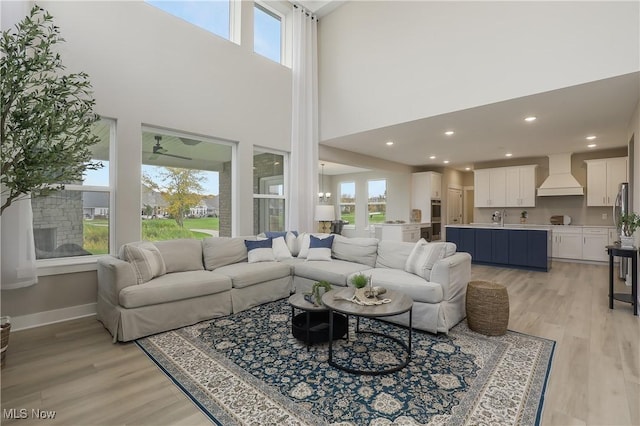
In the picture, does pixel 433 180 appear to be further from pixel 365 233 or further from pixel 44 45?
pixel 44 45

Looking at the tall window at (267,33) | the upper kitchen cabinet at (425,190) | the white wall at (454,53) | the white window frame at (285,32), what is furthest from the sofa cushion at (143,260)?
the upper kitchen cabinet at (425,190)

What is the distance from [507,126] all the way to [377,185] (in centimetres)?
592

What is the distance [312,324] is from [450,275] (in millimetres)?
1466

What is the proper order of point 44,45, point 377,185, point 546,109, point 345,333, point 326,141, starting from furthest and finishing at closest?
1. point 377,185
2. point 326,141
3. point 546,109
4. point 345,333
5. point 44,45

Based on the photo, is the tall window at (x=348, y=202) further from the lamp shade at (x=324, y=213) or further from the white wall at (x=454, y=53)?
the lamp shade at (x=324, y=213)

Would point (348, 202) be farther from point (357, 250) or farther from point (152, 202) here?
point (152, 202)

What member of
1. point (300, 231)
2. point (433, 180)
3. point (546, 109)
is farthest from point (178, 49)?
point (433, 180)

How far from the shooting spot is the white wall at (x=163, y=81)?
3561mm

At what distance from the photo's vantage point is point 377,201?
1080cm

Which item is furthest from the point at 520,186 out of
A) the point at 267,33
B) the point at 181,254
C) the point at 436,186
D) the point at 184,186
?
the point at 181,254

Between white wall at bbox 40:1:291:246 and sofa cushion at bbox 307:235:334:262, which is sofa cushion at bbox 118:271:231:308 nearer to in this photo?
white wall at bbox 40:1:291:246

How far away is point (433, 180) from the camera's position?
9.09m

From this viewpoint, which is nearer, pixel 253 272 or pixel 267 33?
pixel 253 272

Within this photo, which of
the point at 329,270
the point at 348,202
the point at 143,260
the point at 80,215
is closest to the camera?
the point at 143,260
